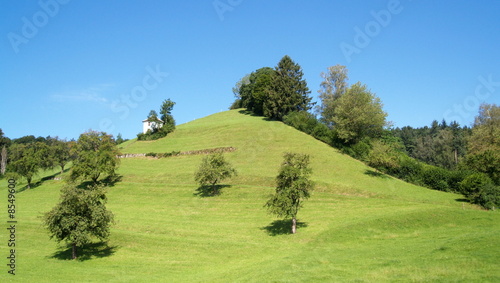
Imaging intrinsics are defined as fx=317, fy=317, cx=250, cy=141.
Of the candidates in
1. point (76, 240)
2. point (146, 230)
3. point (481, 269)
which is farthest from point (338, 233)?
point (76, 240)

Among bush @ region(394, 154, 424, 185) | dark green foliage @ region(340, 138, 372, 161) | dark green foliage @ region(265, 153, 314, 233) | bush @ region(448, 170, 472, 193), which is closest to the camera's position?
dark green foliage @ region(265, 153, 314, 233)

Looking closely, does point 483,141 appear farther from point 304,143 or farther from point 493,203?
point 304,143

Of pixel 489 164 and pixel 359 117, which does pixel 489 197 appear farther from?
pixel 359 117

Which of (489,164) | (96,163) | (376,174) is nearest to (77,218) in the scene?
(96,163)

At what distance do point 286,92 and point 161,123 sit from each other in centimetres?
4744

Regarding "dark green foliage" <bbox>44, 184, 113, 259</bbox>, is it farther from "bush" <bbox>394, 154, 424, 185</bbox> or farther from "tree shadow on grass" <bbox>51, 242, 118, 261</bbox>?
"bush" <bbox>394, 154, 424, 185</bbox>

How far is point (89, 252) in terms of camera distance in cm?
3697

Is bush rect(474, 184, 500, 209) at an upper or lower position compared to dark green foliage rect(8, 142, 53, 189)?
lower

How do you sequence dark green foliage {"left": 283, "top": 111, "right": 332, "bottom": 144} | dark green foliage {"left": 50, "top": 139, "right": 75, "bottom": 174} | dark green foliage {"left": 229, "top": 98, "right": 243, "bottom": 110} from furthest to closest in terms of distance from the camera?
dark green foliage {"left": 229, "top": 98, "right": 243, "bottom": 110}, dark green foliage {"left": 283, "top": 111, "right": 332, "bottom": 144}, dark green foliage {"left": 50, "top": 139, "right": 75, "bottom": 174}

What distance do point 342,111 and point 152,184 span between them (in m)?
51.2

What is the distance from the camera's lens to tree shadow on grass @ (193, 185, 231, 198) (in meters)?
61.7

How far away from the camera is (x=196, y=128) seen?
386 ft

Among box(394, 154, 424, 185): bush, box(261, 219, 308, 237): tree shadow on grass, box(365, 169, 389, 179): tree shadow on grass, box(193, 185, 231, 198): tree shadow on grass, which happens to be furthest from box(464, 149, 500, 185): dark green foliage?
box(193, 185, 231, 198): tree shadow on grass

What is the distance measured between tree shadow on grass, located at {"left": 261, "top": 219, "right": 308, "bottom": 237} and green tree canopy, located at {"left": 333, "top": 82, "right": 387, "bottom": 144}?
43.2 metres
